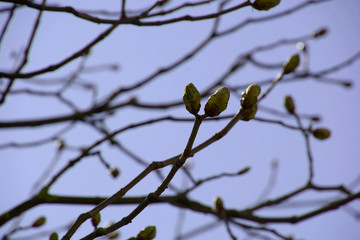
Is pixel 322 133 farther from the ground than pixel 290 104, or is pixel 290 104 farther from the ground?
pixel 290 104

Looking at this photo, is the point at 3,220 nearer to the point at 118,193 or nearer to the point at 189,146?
the point at 118,193

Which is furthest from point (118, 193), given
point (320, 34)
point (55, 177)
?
point (320, 34)

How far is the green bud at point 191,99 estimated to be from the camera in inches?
33.5

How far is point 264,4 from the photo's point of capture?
1271mm

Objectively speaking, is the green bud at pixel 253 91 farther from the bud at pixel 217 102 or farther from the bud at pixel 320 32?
the bud at pixel 320 32

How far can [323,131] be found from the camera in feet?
5.30

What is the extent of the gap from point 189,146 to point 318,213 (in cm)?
115

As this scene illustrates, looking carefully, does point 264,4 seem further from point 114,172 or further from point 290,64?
point 114,172

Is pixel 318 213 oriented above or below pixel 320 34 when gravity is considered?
below

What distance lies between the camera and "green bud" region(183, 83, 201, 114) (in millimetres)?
850

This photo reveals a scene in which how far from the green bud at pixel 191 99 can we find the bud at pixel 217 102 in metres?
0.03

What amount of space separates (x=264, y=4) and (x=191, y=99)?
24.6 inches

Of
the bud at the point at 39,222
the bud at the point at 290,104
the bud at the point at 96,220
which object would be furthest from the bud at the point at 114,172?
the bud at the point at 290,104

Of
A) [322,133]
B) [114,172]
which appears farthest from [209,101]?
[114,172]
